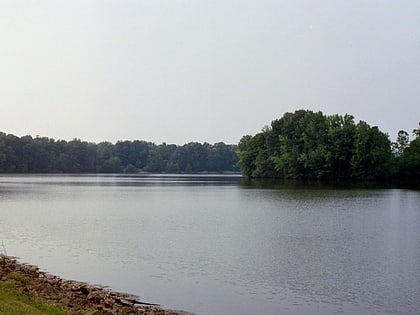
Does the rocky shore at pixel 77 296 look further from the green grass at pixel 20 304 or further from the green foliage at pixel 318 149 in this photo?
the green foliage at pixel 318 149

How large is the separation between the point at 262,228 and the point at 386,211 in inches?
597

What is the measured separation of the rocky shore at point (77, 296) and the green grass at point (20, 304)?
0.44 meters

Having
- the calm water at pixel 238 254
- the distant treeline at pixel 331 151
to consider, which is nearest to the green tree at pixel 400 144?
the distant treeline at pixel 331 151

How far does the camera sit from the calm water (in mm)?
16156

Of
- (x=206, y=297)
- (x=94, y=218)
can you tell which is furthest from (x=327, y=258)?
(x=94, y=218)

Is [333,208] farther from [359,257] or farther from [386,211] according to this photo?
[359,257]

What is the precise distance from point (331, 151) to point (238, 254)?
90.7 meters

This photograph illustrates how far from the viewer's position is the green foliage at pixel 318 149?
4109 inches

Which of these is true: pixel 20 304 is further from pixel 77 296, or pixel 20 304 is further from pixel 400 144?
pixel 400 144

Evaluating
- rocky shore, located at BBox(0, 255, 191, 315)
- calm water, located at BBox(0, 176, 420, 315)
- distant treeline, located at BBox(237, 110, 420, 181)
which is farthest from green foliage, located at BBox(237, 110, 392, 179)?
rocky shore, located at BBox(0, 255, 191, 315)

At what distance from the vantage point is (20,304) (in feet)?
37.7

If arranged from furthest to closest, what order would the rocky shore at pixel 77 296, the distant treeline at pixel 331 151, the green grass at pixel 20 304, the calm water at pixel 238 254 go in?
the distant treeline at pixel 331 151 < the calm water at pixel 238 254 < the rocky shore at pixel 77 296 < the green grass at pixel 20 304

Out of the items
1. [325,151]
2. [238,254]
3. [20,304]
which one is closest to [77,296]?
[20,304]

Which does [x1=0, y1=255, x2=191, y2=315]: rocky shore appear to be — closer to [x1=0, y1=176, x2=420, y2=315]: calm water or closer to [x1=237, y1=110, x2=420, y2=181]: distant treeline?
[x1=0, y1=176, x2=420, y2=315]: calm water
